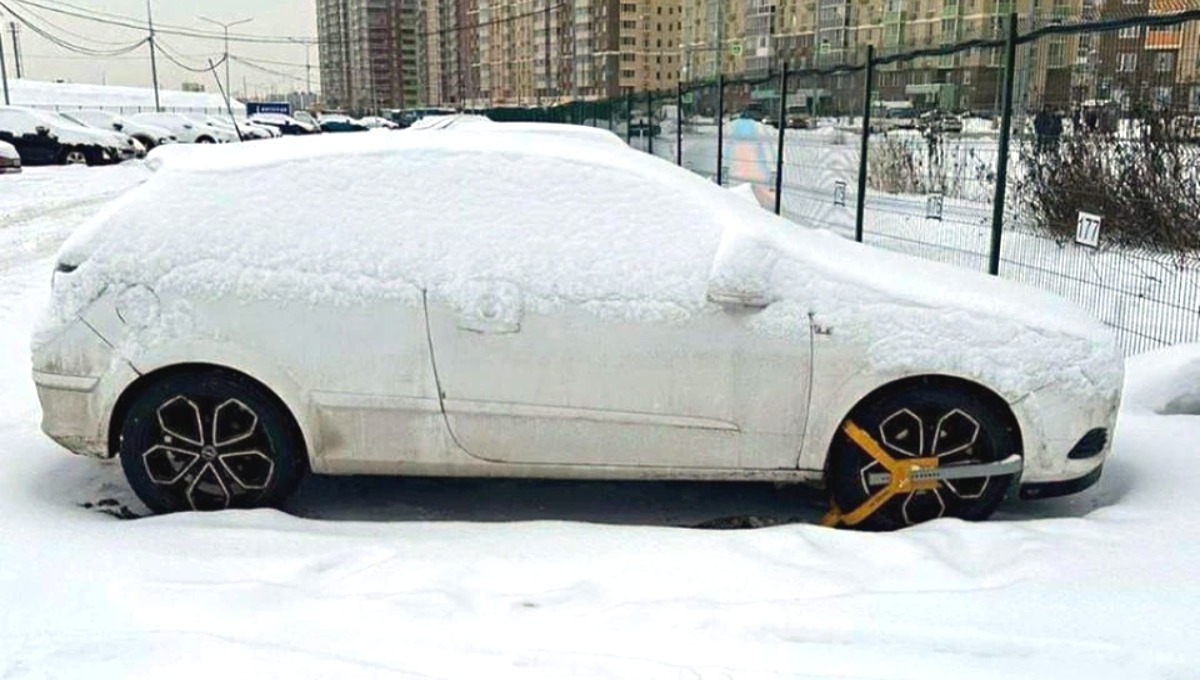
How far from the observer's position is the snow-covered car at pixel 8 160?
2105cm

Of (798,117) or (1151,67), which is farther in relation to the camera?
(798,117)

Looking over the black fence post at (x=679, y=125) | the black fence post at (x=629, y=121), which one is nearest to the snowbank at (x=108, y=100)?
the black fence post at (x=629, y=121)

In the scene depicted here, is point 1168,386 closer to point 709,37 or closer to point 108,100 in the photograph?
point 709,37

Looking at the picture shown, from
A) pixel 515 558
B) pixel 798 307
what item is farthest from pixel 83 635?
pixel 798 307

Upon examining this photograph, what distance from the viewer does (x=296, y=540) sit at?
3385 mm

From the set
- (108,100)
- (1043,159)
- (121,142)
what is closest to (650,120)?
(1043,159)

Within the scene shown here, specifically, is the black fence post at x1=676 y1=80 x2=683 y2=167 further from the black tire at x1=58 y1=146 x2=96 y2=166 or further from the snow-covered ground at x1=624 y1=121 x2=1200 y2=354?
the black tire at x1=58 y1=146 x2=96 y2=166

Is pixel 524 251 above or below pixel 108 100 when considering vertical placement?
below

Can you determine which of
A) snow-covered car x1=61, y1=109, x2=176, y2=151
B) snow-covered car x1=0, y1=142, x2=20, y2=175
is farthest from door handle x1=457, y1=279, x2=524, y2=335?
snow-covered car x1=61, y1=109, x2=176, y2=151

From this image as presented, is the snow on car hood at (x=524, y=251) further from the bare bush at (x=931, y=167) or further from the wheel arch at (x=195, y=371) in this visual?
the bare bush at (x=931, y=167)

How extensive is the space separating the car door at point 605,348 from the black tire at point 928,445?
239 millimetres

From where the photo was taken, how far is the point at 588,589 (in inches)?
119

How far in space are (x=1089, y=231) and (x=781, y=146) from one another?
4.39 metres

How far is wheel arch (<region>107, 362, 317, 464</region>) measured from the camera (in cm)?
363
